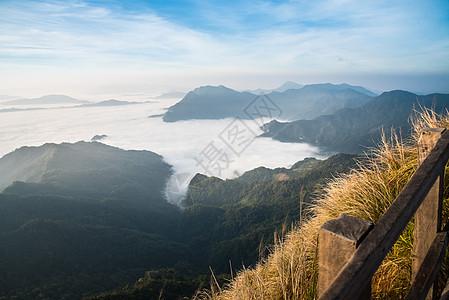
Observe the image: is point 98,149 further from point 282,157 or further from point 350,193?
point 350,193

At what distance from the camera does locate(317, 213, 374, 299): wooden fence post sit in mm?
815

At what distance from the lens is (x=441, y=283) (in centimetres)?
206

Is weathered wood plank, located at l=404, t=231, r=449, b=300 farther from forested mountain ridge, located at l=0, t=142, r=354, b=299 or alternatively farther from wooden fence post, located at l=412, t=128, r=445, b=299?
forested mountain ridge, located at l=0, t=142, r=354, b=299

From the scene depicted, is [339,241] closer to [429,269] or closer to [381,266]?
[429,269]

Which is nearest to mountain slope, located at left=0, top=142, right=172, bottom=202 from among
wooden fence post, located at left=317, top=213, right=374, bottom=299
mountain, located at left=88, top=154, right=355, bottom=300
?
mountain, located at left=88, top=154, right=355, bottom=300

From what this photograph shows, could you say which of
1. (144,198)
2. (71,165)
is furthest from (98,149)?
(144,198)

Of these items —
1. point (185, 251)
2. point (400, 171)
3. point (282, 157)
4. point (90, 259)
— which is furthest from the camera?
point (282, 157)

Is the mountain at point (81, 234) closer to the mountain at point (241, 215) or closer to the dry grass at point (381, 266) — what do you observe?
the mountain at point (241, 215)

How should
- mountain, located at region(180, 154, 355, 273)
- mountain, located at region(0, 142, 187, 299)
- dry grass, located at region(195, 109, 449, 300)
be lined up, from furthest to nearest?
mountain, located at region(180, 154, 355, 273) < mountain, located at region(0, 142, 187, 299) < dry grass, located at region(195, 109, 449, 300)

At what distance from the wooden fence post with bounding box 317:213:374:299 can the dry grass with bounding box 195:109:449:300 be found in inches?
43.4

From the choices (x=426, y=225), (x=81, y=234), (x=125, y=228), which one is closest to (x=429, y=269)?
(x=426, y=225)

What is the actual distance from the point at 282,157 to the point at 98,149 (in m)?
109

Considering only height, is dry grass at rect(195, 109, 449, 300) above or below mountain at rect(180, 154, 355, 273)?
above

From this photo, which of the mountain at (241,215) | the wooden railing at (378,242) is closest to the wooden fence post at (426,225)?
the wooden railing at (378,242)
